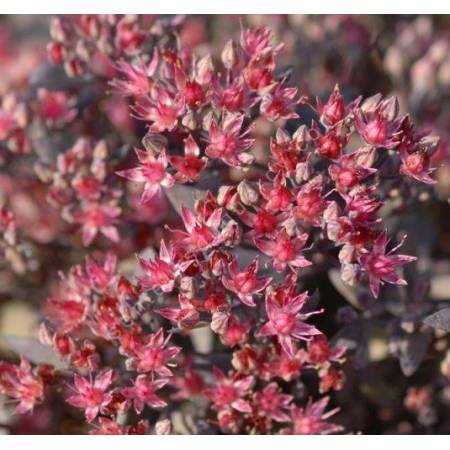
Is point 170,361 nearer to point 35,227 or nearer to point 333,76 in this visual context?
point 35,227

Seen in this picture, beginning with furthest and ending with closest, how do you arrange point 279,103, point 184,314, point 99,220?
point 99,220 → point 279,103 → point 184,314

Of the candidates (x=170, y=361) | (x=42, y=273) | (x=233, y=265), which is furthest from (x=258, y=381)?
(x=42, y=273)

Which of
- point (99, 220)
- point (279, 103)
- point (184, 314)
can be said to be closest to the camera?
point (184, 314)

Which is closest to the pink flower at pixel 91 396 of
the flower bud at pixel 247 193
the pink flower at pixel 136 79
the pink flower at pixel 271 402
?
the pink flower at pixel 271 402

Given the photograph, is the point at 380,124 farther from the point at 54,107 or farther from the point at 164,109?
the point at 54,107

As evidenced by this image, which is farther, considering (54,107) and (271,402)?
(54,107)

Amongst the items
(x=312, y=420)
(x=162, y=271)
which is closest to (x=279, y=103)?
(x=162, y=271)

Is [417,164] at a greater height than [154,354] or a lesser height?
greater

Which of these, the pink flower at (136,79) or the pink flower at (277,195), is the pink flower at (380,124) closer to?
the pink flower at (277,195)
